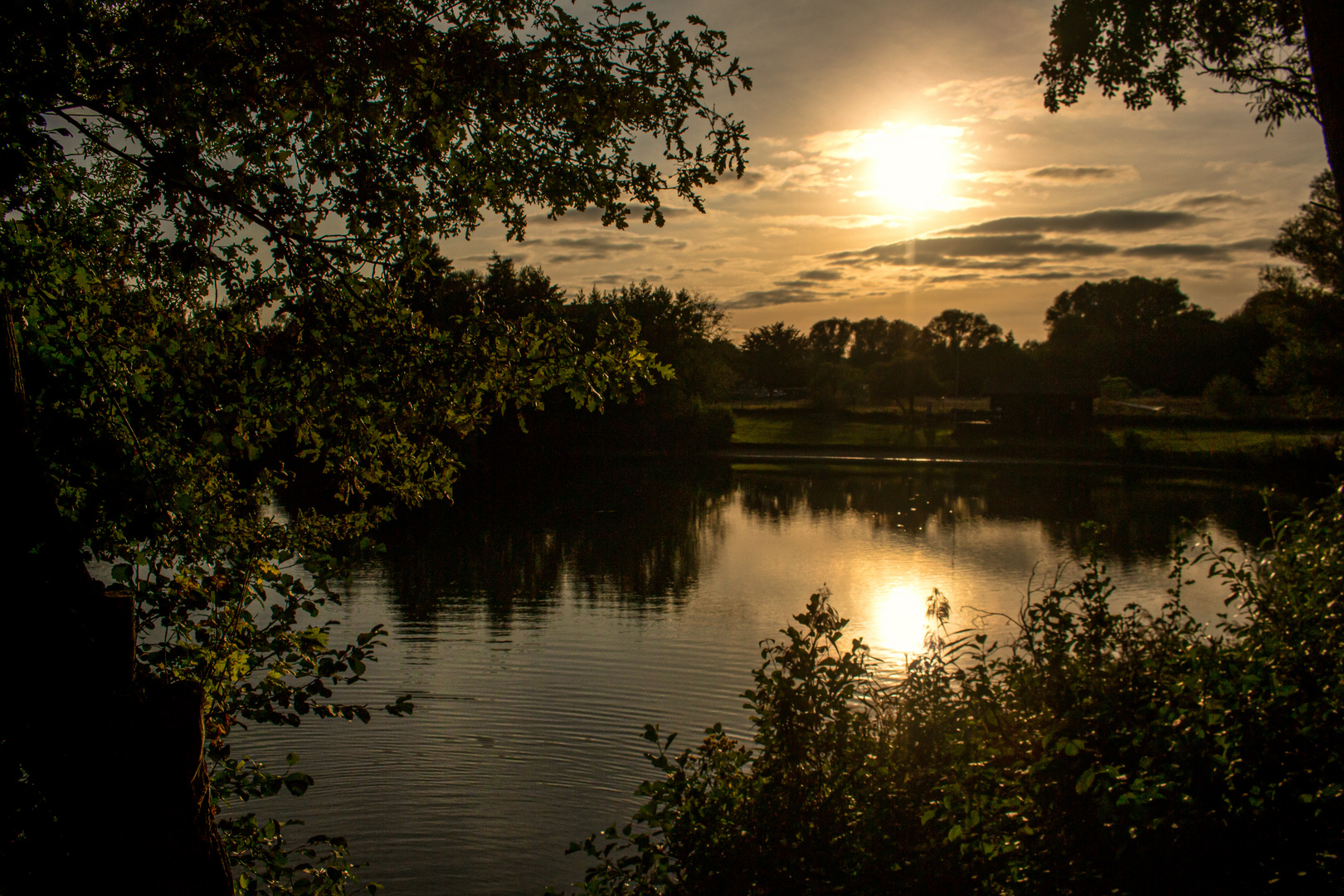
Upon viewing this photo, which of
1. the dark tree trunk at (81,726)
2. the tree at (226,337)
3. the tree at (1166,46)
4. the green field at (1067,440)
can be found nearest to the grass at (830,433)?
the green field at (1067,440)

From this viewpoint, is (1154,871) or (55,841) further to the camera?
(1154,871)

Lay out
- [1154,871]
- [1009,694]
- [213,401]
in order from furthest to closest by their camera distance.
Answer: [1009,694], [1154,871], [213,401]

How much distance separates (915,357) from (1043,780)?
72.7 m

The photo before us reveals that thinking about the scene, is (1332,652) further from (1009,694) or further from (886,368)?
(886,368)

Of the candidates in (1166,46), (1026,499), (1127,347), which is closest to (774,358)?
(1127,347)

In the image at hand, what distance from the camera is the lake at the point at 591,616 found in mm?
8320

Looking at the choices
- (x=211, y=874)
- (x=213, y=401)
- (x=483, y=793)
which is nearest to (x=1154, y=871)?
(x=211, y=874)

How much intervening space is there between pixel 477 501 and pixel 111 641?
3108cm

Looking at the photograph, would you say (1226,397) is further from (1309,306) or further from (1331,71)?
(1331,71)

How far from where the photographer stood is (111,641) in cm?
291

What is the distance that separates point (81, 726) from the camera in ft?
9.29

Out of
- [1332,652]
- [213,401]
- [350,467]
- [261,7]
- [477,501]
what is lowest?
[477,501]

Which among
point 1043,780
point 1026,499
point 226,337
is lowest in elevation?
point 1026,499

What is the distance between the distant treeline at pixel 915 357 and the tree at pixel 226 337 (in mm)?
533
